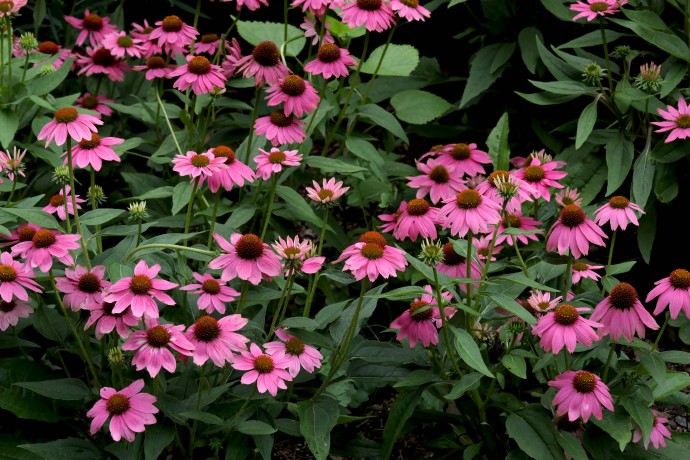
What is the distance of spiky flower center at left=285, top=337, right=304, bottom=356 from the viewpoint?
219 cm

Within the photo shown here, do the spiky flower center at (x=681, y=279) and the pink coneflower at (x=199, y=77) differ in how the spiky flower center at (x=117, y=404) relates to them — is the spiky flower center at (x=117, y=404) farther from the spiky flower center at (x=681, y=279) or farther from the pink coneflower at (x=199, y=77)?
the spiky flower center at (x=681, y=279)

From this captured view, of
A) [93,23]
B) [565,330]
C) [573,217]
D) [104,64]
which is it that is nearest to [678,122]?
[573,217]

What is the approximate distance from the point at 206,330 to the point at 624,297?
3.16ft

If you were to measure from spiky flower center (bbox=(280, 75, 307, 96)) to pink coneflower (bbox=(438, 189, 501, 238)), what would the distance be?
27.4 inches

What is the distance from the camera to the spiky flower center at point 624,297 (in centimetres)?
216

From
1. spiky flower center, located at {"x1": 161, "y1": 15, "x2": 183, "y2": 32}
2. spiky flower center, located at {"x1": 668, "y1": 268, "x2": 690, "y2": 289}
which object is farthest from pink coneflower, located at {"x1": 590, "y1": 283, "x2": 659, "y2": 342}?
spiky flower center, located at {"x1": 161, "y1": 15, "x2": 183, "y2": 32}

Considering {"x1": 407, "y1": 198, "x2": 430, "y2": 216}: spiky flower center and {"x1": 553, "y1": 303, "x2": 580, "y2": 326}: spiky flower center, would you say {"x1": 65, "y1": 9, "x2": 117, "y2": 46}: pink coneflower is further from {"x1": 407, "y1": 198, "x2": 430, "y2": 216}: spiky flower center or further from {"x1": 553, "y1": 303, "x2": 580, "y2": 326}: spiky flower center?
{"x1": 553, "y1": 303, "x2": 580, "y2": 326}: spiky flower center

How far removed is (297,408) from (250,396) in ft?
0.66

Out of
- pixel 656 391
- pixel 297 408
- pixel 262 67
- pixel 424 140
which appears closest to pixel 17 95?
pixel 262 67

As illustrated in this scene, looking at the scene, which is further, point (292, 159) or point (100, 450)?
point (292, 159)

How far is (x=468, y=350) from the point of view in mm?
2086

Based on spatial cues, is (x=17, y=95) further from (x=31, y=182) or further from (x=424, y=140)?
(x=424, y=140)

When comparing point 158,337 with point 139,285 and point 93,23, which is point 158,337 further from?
point 93,23

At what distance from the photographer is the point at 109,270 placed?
2135mm
